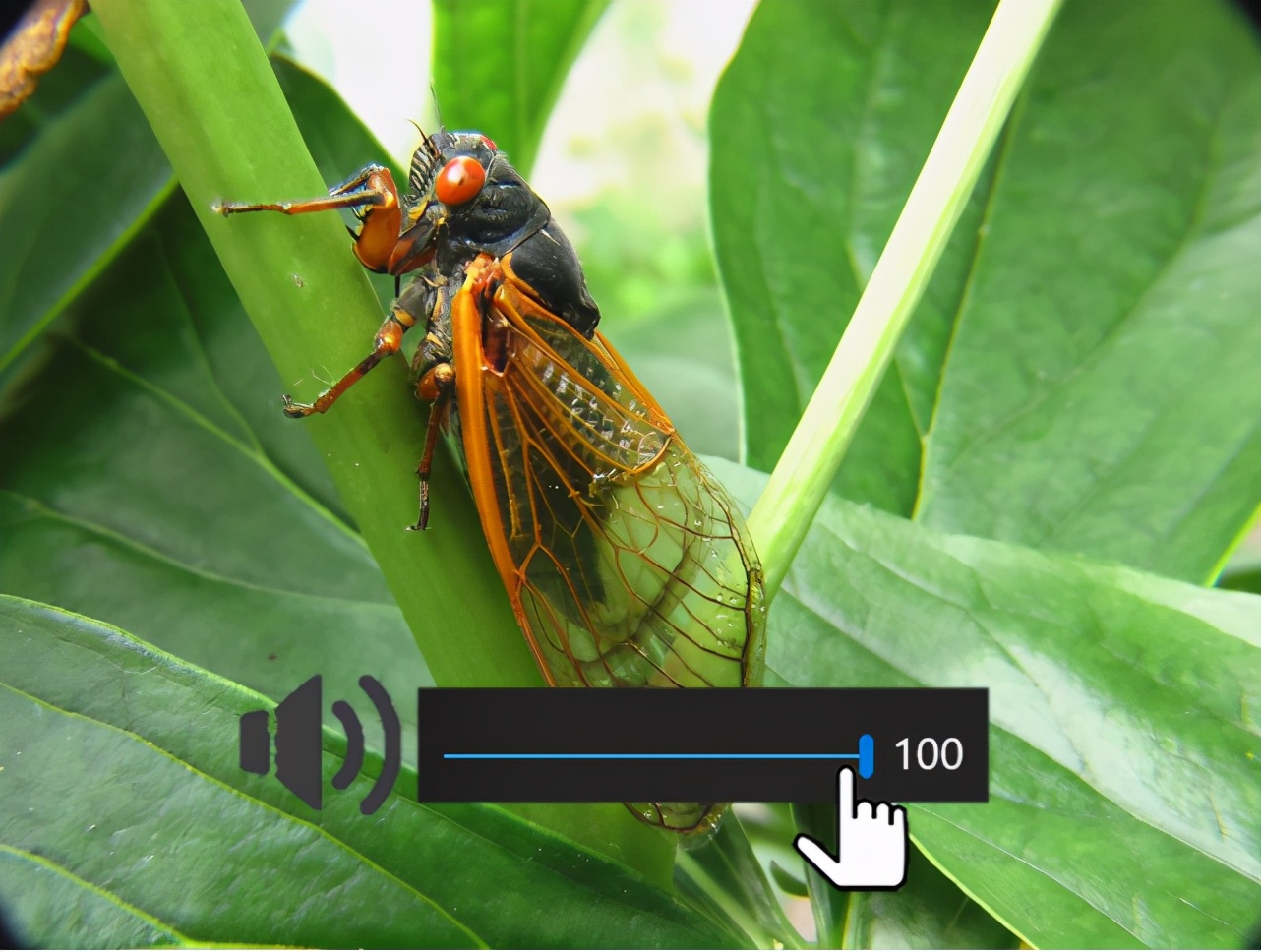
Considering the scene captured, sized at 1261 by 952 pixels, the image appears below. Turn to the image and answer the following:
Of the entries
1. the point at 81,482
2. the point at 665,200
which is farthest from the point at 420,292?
the point at 665,200

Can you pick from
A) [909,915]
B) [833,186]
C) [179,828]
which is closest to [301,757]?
[179,828]

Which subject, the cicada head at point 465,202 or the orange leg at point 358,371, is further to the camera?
the cicada head at point 465,202

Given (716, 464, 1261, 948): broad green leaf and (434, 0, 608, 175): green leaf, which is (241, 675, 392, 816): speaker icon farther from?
(434, 0, 608, 175): green leaf

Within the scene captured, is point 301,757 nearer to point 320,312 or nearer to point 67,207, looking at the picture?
point 320,312

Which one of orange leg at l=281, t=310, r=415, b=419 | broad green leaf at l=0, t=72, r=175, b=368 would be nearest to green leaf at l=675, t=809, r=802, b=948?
orange leg at l=281, t=310, r=415, b=419

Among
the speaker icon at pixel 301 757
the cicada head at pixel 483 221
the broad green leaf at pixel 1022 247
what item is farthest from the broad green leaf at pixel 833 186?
the speaker icon at pixel 301 757

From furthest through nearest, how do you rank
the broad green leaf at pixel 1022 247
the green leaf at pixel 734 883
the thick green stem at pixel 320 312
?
1. the broad green leaf at pixel 1022 247
2. the green leaf at pixel 734 883
3. the thick green stem at pixel 320 312

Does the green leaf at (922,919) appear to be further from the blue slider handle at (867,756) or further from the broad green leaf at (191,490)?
the broad green leaf at (191,490)
